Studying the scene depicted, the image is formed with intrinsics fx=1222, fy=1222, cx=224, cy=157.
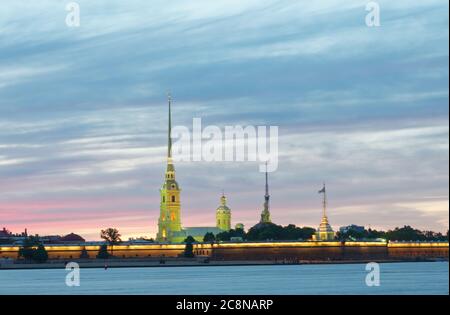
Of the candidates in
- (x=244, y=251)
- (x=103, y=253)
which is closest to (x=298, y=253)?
(x=244, y=251)

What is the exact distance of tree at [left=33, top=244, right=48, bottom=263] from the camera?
566ft

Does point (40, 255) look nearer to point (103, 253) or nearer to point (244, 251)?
point (103, 253)

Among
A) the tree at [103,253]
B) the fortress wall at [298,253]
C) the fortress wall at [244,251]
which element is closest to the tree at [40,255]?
the fortress wall at [244,251]

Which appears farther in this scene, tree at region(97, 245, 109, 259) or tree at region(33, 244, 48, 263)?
tree at region(97, 245, 109, 259)

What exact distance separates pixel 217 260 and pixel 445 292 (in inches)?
4446

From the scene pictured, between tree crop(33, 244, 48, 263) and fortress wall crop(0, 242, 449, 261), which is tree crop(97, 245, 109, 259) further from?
tree crop(33, 244, 48, 263)

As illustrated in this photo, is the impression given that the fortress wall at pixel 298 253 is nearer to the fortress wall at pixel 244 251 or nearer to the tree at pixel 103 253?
the fortress wall at pixel 244 251

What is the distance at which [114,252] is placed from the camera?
187 meters

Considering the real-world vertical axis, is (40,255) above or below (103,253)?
below

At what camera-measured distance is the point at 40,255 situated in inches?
6786

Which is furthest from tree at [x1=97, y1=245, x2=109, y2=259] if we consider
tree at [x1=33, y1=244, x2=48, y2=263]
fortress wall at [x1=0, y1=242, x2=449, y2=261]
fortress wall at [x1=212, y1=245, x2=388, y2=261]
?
fortress wall at [x1=212, y1=245, x2=388, y2=261]

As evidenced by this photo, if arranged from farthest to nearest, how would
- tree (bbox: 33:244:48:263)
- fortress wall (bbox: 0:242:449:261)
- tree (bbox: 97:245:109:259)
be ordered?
fortress wall (bbox: 0:242:449:261) < tree (bbox: 97:245:109:259) < tree (bbox: 33:244:48:263)
